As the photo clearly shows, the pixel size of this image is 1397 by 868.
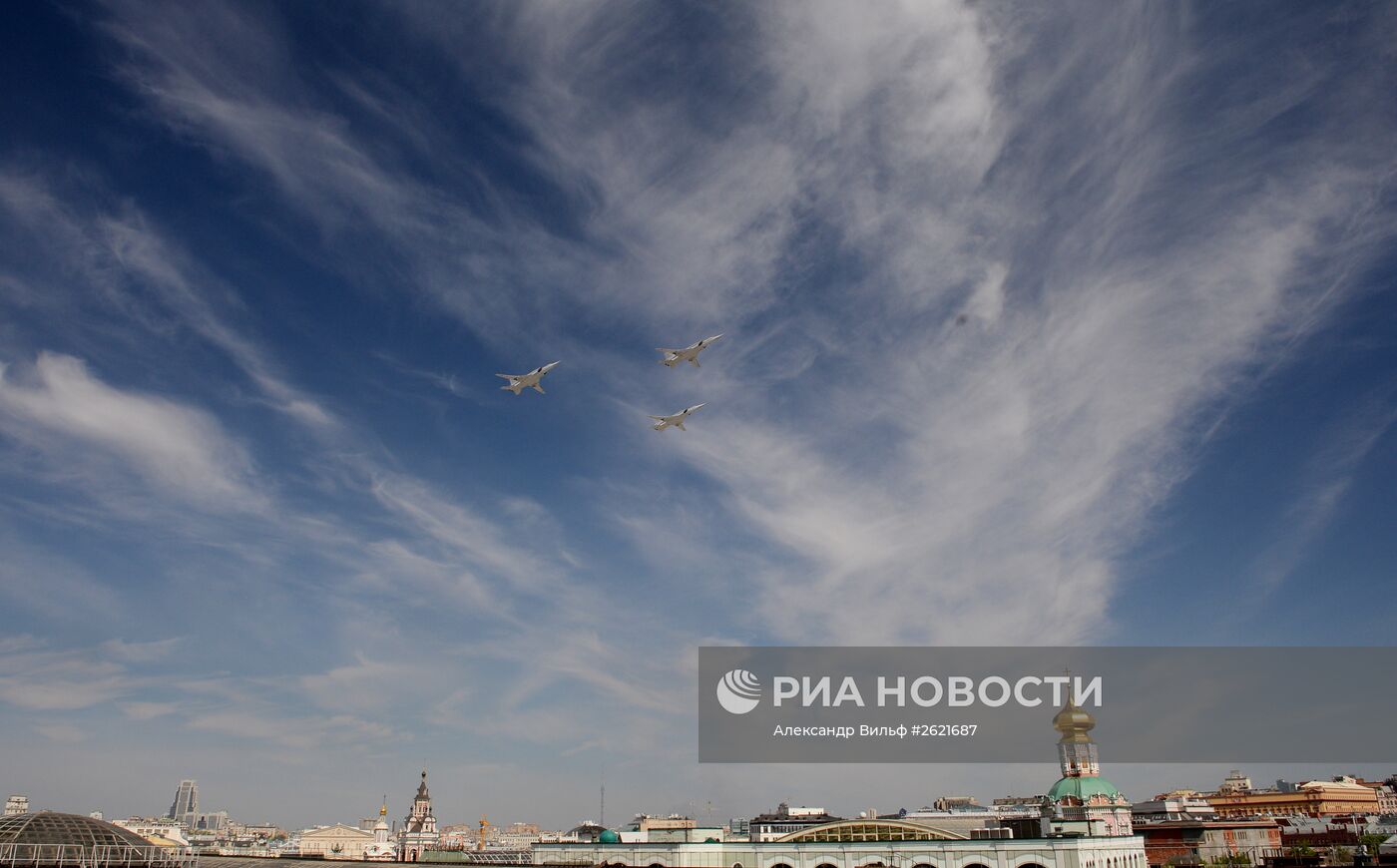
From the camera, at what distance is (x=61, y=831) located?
81438mm

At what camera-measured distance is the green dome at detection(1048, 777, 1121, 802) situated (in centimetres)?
11056

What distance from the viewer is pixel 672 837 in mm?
151000

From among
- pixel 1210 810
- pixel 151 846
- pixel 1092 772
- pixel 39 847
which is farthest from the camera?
pixel 1210 810

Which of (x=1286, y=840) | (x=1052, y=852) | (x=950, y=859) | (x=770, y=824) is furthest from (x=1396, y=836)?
(x=770, y=824)

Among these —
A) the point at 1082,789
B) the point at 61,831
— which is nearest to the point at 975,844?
the point at 1082,789

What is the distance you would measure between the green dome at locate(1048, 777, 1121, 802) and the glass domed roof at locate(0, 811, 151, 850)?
100137 mm

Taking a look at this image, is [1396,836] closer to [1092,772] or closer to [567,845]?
[1092,772]

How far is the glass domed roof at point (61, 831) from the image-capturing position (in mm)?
79062

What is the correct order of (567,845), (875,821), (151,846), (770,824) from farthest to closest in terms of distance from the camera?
(770,824), (567,845), (875,821), (151,846)

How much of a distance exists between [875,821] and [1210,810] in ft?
310

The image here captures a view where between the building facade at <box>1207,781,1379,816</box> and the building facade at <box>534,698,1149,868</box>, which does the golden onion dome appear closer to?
the building facade at <box>534,698,1149,868</box>

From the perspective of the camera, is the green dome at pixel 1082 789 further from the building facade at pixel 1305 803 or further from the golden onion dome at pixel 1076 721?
the building facade at pixel 1305 803

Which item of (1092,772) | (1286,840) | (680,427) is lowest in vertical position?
(1286,840)

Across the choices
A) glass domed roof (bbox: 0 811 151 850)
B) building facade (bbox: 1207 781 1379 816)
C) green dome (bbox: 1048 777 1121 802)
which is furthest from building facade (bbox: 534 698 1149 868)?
building facade (bbox: 1207 781 1379 816)
